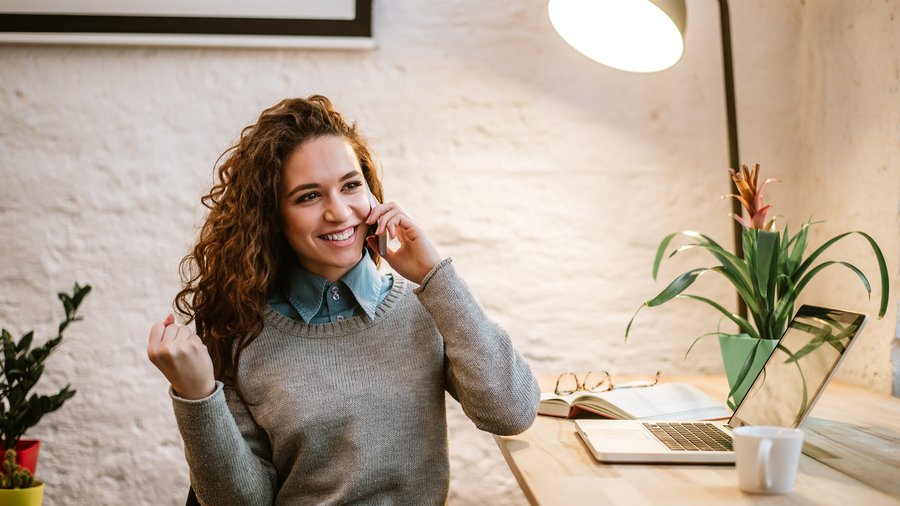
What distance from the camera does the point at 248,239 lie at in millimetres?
1468

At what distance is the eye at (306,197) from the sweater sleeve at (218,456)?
355mm

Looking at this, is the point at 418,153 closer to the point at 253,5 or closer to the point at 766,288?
the point at 253,5

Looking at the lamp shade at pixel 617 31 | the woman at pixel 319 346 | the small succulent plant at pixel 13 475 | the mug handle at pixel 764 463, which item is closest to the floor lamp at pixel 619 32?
the lamp shade at pixel 617 31

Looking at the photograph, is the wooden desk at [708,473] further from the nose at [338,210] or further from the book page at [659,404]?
the nose at [338,210]

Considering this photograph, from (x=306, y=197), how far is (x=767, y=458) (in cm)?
88

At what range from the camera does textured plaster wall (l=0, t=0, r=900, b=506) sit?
2229mm

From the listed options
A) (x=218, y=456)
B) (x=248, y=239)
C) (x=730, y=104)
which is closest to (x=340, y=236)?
(x=248, y=239)

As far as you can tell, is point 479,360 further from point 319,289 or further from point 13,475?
point 13,475

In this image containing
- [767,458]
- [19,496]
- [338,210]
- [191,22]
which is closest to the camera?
[767,458]

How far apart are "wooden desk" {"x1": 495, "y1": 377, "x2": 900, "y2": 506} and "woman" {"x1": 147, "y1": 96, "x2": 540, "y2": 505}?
0.35ft

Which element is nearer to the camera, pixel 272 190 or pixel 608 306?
pixel 272 190

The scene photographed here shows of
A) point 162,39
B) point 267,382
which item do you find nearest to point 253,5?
point 162,39

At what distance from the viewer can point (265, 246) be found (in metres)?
1.49

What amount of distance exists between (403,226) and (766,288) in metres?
0.68
